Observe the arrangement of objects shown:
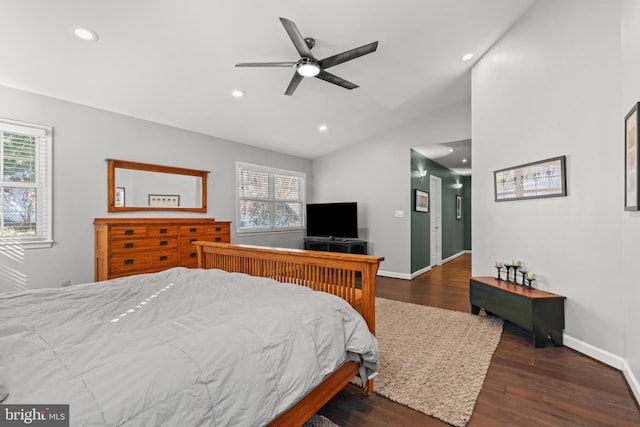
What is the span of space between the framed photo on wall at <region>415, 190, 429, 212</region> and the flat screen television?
3.94ft

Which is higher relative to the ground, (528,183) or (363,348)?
(528,183)

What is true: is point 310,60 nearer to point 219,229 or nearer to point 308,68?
point 308,68

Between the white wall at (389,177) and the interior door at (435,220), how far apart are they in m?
1.39

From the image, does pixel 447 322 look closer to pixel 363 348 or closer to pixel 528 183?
pixel 528 183

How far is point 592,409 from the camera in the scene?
182cm

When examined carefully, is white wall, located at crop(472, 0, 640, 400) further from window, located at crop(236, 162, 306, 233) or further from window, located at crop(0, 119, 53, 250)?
window, located at crop(0, 119, 53, 250)

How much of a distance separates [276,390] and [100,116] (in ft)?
13.2

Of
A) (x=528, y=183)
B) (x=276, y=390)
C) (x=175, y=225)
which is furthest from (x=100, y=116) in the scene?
(x=528, y=183)

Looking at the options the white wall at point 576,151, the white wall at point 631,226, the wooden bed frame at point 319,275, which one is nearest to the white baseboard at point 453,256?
the white wall at point 576,151

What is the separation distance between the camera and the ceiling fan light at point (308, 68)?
102 inches

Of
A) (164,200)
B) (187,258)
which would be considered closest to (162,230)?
(187,258)

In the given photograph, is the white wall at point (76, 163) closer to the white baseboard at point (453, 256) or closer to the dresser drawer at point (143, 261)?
the dresser drawer at point (143, 261)

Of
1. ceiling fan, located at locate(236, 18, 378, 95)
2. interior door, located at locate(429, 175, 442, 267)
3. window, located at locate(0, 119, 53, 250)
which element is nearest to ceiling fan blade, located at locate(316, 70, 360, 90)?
ceiling fan, located at locate(236, 18, 378, 95)

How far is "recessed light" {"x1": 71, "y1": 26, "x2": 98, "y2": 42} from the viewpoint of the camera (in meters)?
2.49
